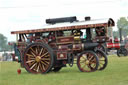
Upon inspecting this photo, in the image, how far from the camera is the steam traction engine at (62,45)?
55.1 ft

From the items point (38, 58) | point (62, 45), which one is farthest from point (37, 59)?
point (62, 45)

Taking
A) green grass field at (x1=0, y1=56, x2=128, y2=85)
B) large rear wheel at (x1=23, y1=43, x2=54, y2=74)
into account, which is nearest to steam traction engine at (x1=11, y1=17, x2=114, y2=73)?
large rear wheel at (x1=23, y1=43, x2=54, y2=74)

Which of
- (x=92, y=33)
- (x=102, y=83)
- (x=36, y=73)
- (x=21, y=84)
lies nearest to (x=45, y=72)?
(x=36, y=73)

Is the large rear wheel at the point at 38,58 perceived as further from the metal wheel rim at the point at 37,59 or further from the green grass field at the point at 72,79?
the green grass field at the point at 72,79

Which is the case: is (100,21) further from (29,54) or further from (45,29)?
(29,54)

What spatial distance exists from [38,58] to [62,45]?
4.45ft

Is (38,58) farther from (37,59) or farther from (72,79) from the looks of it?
(72,79)

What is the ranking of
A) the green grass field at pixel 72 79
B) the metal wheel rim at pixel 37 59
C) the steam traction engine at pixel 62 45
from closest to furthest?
1. the green grass field at pixel 72 79
2. the steam traction engine at pixel 62 45
3. the metal wheel rim at pixel 37 59

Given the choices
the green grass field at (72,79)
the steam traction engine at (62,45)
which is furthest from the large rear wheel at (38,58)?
the green grass field at (72,79)

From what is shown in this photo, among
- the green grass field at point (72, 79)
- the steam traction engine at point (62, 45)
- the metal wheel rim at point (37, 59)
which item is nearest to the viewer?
the green grass field at point (72, 79)

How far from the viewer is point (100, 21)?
1645cm

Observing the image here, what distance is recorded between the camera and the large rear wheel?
17125 mm

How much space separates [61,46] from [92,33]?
1.67 meters

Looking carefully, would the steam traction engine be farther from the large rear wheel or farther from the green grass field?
the green grass field
